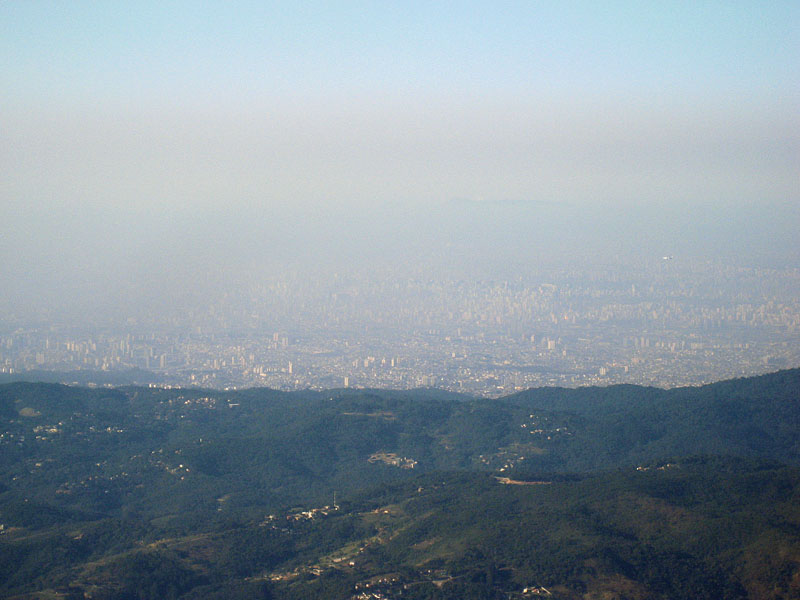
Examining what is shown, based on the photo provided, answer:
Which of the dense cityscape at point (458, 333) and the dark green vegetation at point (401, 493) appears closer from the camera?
the dark green vegetation at point (401, 493)

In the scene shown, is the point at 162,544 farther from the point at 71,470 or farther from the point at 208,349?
the point at 208,349

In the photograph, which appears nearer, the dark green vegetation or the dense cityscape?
the dark green vegetation

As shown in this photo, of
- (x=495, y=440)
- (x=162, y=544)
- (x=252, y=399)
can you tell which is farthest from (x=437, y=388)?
(x=162, y=544)

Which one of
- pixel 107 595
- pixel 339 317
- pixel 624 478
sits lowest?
pixel 107 595

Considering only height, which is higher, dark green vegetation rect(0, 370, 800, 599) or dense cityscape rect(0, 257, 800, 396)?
dense cityscape rect(0, 257, 800, 396)

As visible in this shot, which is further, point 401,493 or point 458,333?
point 458,333
